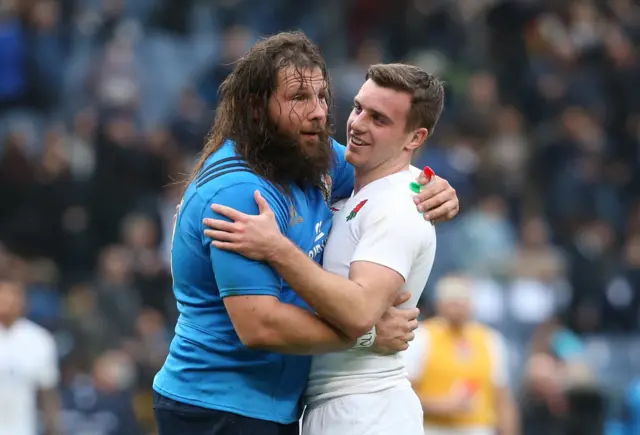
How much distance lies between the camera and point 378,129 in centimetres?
439

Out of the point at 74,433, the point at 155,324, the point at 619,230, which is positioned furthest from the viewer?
the point at 619,230

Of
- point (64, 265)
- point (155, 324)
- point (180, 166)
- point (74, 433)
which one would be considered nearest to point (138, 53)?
point (180, 166)

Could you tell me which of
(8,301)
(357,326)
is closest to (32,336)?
(8,301)

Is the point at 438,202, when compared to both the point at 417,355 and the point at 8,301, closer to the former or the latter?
the point at 417,355

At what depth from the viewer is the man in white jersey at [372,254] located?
4.02 m

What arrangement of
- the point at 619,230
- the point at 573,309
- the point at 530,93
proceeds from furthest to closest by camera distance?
the point at 530,93, the point at 619,230, the point at 573,309

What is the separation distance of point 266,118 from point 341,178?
65 cm

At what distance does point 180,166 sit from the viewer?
498 inches

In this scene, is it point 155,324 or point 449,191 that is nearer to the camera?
point 449,191

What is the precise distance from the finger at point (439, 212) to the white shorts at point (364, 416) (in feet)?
2.02

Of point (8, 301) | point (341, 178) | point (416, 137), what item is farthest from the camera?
point (8, 301)

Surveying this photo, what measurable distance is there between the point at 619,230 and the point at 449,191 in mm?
9586

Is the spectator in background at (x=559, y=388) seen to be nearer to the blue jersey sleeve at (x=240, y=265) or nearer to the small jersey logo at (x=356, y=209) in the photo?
the small jersey logo at (x=356, y=209)

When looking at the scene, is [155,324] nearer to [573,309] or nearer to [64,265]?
[64,265]
